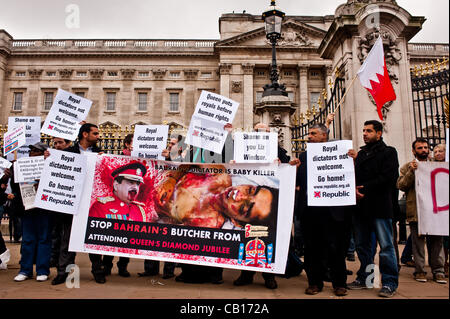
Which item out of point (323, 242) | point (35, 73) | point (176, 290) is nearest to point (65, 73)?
point (35, 73)

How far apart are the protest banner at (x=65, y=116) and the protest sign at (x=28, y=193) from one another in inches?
31.5

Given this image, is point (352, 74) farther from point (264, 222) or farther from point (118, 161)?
point (118, 161)

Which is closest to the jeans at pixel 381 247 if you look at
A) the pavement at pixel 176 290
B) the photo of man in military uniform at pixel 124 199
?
the pavement at pixel 176 290

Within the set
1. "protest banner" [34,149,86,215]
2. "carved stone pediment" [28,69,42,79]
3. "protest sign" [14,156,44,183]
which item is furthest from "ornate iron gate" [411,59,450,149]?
"carved stone pediment" [28,69,42,79]

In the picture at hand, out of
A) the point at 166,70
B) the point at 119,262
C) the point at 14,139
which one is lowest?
the point at 119,262

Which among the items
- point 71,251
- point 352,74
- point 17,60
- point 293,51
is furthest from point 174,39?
point 71,251

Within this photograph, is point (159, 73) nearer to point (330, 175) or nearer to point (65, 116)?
point (65, 116)

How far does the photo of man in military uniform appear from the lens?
4609mm

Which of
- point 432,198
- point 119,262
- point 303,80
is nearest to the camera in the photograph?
point 432,198

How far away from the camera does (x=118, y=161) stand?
15.9 ft

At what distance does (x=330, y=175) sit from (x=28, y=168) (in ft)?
13.6

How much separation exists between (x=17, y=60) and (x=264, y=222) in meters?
45.2

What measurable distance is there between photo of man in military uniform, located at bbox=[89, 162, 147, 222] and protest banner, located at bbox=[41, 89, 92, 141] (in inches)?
48.4

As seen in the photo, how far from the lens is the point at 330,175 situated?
4.16 metres
